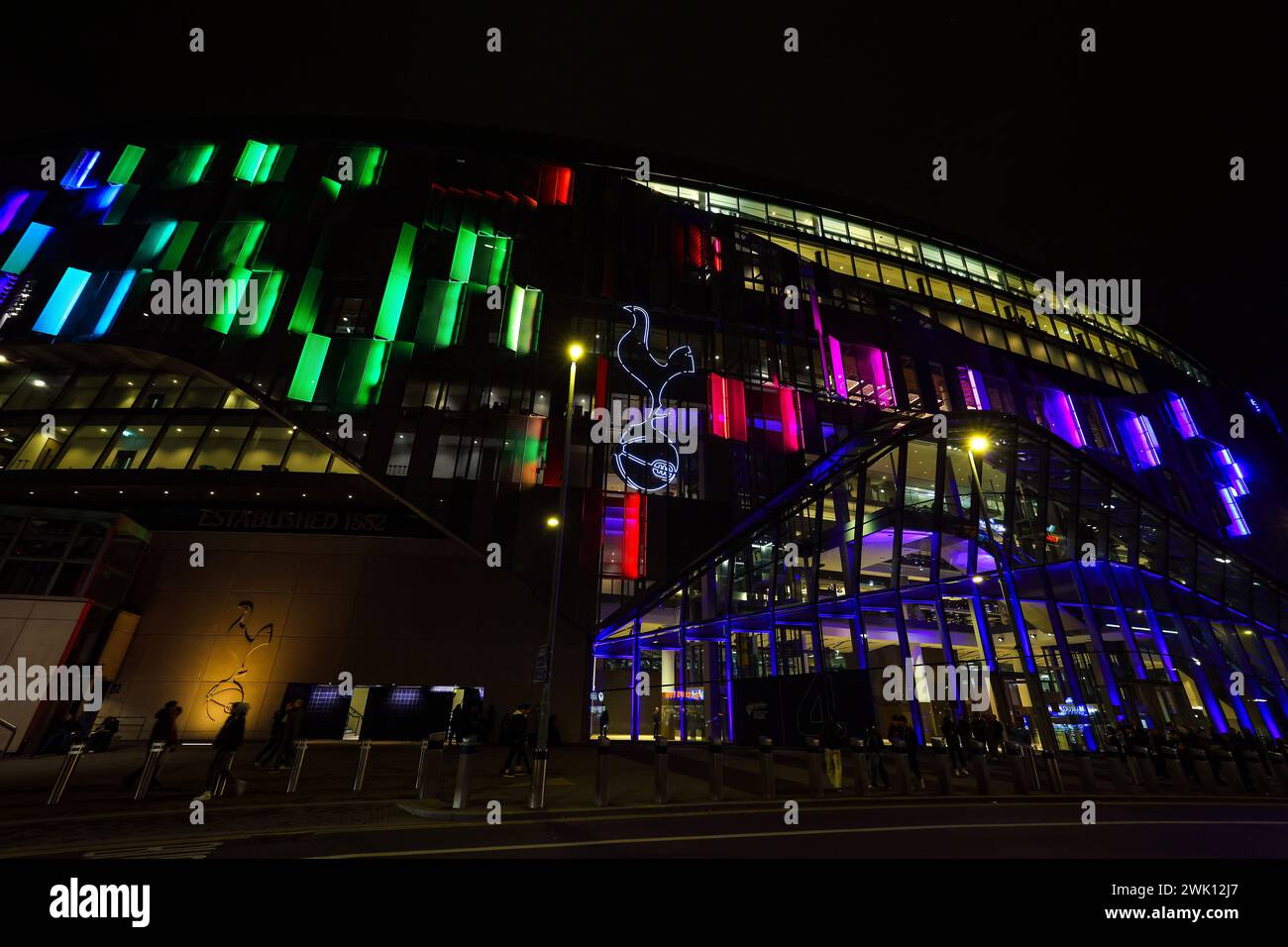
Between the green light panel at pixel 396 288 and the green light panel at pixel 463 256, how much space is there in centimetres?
234

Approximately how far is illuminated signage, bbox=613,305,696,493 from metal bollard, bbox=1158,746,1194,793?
703 inches

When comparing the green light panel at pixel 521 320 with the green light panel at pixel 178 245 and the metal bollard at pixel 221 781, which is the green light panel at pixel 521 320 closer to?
the green light panel at pixel 178 245

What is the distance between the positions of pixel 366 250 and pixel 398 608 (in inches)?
755

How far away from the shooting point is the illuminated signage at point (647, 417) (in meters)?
24.7

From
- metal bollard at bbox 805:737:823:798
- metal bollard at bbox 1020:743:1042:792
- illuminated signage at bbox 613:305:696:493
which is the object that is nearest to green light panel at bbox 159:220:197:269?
illuminated signage at bbox 613:305:696:493

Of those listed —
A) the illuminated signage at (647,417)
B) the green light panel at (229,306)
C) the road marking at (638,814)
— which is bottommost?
the road marking at (638,814)

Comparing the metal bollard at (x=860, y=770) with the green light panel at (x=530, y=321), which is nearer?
the metal bollard at (x=860, y=770)

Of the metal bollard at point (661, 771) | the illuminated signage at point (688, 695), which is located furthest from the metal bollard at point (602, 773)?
the illuminated signage at point (688, 695)

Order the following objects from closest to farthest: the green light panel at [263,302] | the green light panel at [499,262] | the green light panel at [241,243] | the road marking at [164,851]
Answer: the road marking at [164,851] → the green light panel at [263,302] → the green light panel at [241,243] → the green light panel at [499,262]

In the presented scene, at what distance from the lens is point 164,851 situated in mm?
5898

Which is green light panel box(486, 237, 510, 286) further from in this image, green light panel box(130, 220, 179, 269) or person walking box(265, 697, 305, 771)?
person walking box(265, 697, 305, 771)

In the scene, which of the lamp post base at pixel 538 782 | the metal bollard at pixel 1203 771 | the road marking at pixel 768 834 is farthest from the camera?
the metal bollard at pixel 1203 771

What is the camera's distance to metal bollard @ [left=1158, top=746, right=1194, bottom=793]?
13.6 m

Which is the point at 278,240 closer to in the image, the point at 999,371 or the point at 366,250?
the point at 366,250
